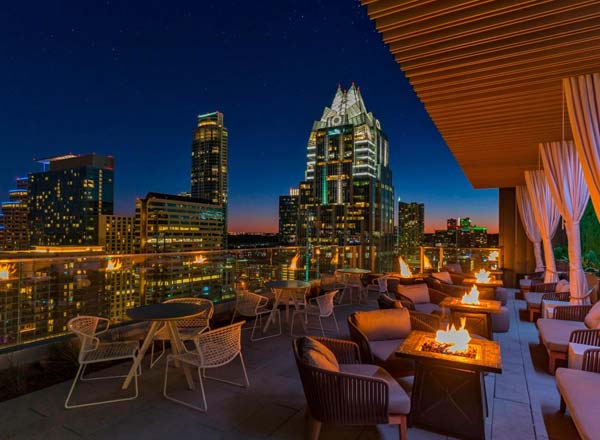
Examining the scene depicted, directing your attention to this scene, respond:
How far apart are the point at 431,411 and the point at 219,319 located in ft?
14.5

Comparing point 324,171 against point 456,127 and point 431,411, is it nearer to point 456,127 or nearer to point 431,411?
point 456,127

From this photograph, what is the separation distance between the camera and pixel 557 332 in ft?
14.3

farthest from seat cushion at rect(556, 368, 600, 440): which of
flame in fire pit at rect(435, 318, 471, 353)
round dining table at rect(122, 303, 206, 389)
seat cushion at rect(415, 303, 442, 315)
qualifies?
round dining table at rect(122, 303, 206, 389)

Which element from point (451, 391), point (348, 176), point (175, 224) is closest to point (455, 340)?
point (451, 391)

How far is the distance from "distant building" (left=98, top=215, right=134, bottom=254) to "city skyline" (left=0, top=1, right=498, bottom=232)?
783 cm

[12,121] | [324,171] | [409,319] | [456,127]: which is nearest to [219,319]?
[409,319]

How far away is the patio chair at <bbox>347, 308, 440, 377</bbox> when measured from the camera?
11.9 ft

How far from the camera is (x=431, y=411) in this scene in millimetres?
2777

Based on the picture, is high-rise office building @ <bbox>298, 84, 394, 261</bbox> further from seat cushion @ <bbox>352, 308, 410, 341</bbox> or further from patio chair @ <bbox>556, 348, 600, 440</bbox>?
patio chair @ <bbox>556, 348, 600, 440</bbox>

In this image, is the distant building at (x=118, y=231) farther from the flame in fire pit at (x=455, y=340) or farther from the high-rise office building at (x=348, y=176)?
the flame in fire pit at (x=455, y=340)

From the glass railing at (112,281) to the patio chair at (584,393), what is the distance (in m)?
5.03

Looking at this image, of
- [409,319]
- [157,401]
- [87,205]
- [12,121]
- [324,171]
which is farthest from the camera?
[324,171]

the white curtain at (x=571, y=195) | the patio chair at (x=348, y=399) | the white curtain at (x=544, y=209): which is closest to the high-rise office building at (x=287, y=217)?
the white curtain at (x=544, y=209)

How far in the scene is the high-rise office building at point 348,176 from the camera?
2270 inches
